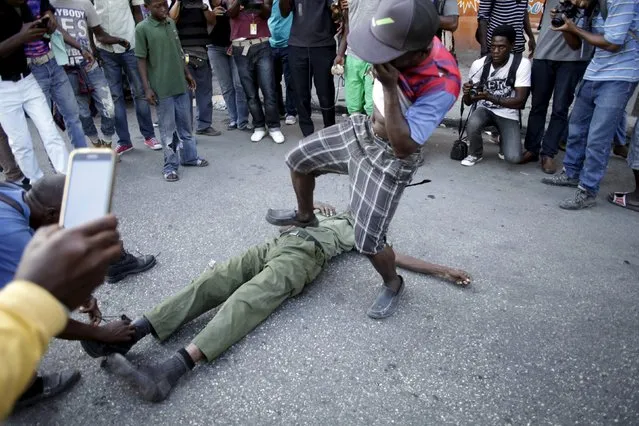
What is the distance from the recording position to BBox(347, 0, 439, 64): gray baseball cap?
6.19 feet

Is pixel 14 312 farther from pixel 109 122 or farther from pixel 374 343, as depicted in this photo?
pixel 109 122

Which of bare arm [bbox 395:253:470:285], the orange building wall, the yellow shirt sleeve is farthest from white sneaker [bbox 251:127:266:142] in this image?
the orange building wall

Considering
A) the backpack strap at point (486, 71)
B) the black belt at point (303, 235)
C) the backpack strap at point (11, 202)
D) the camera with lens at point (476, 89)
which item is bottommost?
the black belt at point (303, 235)

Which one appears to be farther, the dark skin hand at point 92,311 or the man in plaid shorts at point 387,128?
the dark skin hand at point 92,311

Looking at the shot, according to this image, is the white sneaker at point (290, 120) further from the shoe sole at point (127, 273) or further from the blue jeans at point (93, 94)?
the shoe sole at point (127, 273)

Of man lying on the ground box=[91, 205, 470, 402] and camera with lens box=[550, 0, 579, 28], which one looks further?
camera with lens box=[550, 0, 579, 28]

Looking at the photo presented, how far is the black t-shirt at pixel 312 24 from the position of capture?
479 cm

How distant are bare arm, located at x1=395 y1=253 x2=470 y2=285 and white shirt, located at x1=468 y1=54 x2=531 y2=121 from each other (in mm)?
2583

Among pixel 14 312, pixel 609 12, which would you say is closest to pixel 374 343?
pixel 14 312

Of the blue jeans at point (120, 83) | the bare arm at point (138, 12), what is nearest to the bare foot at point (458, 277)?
the blue jeans at point (120, 83)

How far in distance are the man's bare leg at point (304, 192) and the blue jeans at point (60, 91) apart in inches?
98.6

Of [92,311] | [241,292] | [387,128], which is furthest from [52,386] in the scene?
[387,128]

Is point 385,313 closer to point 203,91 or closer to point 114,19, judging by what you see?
point 203,91

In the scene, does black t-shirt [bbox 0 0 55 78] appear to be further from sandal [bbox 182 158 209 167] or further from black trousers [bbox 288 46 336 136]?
black trousers [bbox 288 46 336 136]
